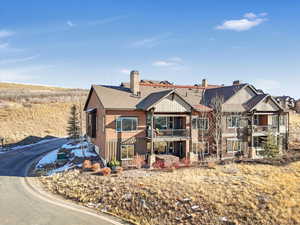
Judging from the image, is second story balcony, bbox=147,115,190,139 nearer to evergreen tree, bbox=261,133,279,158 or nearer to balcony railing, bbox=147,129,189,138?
balcony railing, bbox=147,129,189,138

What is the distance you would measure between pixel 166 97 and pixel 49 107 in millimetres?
50688

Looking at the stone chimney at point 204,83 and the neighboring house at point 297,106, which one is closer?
the stone chimney at point 204,83

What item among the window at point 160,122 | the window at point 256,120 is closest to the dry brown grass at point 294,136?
the window at point 256,120

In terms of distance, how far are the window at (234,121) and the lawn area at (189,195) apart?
8888mm

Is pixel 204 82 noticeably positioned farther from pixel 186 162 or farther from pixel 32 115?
pixel 32 115

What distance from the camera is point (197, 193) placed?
18.5 meters

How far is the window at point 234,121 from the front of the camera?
31106mm

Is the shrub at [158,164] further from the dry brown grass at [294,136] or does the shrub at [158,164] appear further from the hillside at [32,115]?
the dry brown grass at [294,136]

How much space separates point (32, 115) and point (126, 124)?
4237 cm

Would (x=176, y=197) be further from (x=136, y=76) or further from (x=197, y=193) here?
(x=136, y=76)

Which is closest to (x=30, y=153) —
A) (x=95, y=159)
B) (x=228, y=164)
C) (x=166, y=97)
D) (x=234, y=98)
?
(x=95, y=159)

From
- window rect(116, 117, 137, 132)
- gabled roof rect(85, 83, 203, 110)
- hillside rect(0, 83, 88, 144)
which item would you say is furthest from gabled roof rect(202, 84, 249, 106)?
hillside rect(0, 83, 88, 144)

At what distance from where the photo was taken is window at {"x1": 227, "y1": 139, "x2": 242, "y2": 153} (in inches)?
1226

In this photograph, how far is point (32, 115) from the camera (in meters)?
57.6
